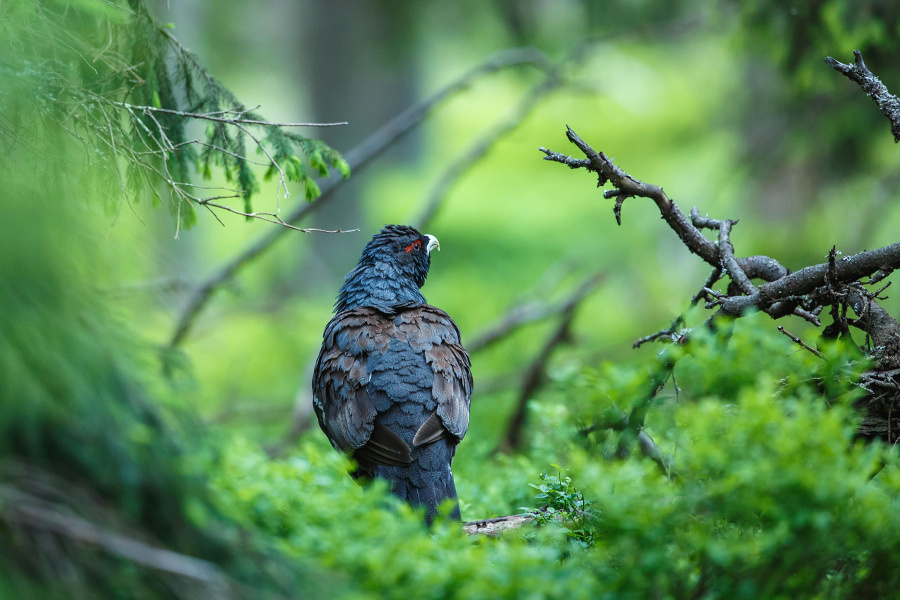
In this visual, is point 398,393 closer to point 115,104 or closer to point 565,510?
point 565,510

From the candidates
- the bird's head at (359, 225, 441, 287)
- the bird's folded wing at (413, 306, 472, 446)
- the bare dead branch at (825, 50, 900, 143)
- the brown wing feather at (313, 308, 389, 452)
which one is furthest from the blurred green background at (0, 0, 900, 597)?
the bird's head at (359, 225, 441, 287)

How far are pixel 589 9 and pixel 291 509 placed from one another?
9406 mm

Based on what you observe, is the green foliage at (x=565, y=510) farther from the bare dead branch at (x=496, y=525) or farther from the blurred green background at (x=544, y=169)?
the blurred green background at (x=544, y=169)

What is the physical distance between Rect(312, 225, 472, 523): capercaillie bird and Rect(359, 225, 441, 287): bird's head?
348 mm

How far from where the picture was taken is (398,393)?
4574mm

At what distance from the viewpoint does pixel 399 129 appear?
8508 mm

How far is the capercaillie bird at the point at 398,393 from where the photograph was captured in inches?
171

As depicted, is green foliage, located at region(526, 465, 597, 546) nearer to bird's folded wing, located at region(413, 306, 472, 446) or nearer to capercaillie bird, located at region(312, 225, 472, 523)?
capercaillie bird, located at region(312, 225, 472, 523)

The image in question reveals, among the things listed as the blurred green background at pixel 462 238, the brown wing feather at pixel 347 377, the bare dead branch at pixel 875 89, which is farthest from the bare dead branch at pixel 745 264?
the brown wing feather at pixel 347 377

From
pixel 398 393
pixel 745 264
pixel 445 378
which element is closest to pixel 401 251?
pixel 445 378

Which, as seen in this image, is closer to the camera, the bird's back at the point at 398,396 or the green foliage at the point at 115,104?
the green foliage at the point at 115,104

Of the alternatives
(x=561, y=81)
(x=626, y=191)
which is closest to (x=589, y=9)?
(x=561, y=81)

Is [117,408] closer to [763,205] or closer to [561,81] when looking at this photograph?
[561,81]

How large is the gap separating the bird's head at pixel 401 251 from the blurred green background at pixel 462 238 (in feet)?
4.63
